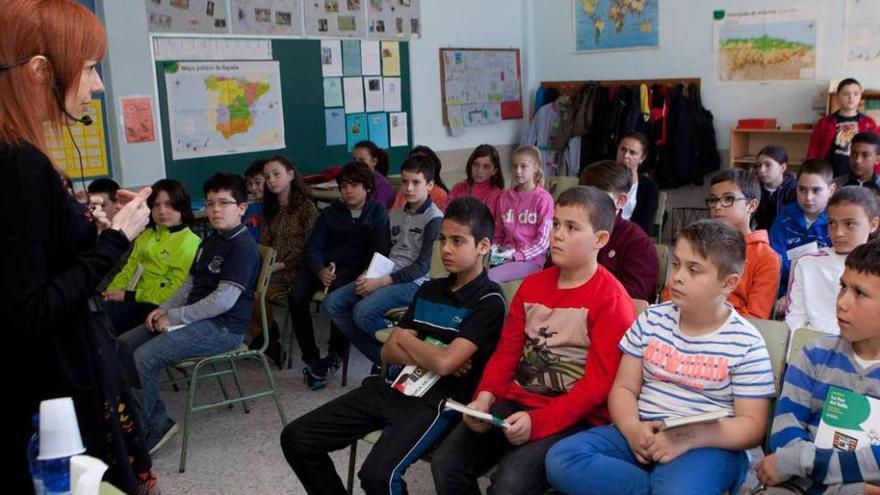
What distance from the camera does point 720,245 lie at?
1854 millimetres

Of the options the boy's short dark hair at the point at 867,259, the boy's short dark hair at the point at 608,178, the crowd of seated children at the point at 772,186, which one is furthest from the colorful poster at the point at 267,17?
the boy's short dark hair at the point at 867,259

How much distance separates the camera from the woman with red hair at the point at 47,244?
47.4 inches

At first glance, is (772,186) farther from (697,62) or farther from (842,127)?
(697,62)

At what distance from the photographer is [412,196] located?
379 cm

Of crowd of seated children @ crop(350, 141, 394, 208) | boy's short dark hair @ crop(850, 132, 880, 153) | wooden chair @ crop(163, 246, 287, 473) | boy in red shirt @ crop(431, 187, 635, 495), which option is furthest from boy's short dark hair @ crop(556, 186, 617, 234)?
crowd of seated children @ crop(350, 141, 394, 208)

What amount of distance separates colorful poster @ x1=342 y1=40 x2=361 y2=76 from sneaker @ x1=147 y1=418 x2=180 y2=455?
364 cm

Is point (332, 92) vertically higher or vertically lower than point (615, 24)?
lower

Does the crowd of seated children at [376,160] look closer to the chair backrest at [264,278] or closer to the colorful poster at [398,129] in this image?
the colorful poster at [398,129]

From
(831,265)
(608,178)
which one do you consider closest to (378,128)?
(608,178)

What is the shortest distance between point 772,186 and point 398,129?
10.7 ft

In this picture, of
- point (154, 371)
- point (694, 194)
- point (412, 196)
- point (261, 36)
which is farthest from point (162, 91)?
point (694, 194)

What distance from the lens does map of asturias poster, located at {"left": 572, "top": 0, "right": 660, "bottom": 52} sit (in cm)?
705

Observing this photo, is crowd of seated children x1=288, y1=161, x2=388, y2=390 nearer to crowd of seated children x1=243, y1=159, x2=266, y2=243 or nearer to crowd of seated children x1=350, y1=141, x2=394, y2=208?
crowd of seated children x1=243, y1=159, x2=266, y2=243

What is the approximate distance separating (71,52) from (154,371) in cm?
186
